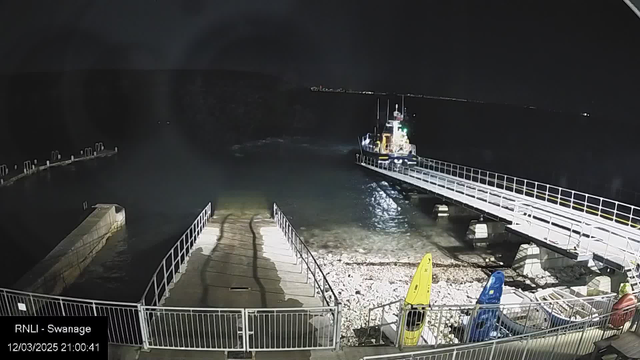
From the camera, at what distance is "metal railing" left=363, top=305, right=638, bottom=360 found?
7.46 metres

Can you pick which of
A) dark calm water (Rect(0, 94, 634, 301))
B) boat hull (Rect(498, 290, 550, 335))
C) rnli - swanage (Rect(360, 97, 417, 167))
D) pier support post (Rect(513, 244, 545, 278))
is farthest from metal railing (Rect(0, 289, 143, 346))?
rnli - swanage (Rect(360, 97, 417, 167))

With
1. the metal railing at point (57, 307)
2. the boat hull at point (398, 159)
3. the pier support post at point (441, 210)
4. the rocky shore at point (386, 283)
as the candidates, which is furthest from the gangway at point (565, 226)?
the boat hull at point (398, 159)

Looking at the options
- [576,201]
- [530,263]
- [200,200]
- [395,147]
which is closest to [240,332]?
[530,263]

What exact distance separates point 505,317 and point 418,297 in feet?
12.5

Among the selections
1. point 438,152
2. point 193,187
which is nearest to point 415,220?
point 193,187

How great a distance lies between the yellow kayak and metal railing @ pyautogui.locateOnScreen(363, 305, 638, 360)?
63.1 inches

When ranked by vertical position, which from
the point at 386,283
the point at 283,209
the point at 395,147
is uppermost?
the point at 395,147

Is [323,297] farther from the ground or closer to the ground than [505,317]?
farther from the ground

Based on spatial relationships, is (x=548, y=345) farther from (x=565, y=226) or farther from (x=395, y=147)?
(x=395, y=147)

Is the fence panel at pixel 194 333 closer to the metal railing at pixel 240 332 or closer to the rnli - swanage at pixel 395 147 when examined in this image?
the metal railing at pixel 240 332

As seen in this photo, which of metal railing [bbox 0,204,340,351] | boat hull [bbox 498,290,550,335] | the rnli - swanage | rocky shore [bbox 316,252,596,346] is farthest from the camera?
the rnli - swanage

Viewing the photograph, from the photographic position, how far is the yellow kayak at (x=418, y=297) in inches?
360

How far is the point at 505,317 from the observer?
11422 millimetres
